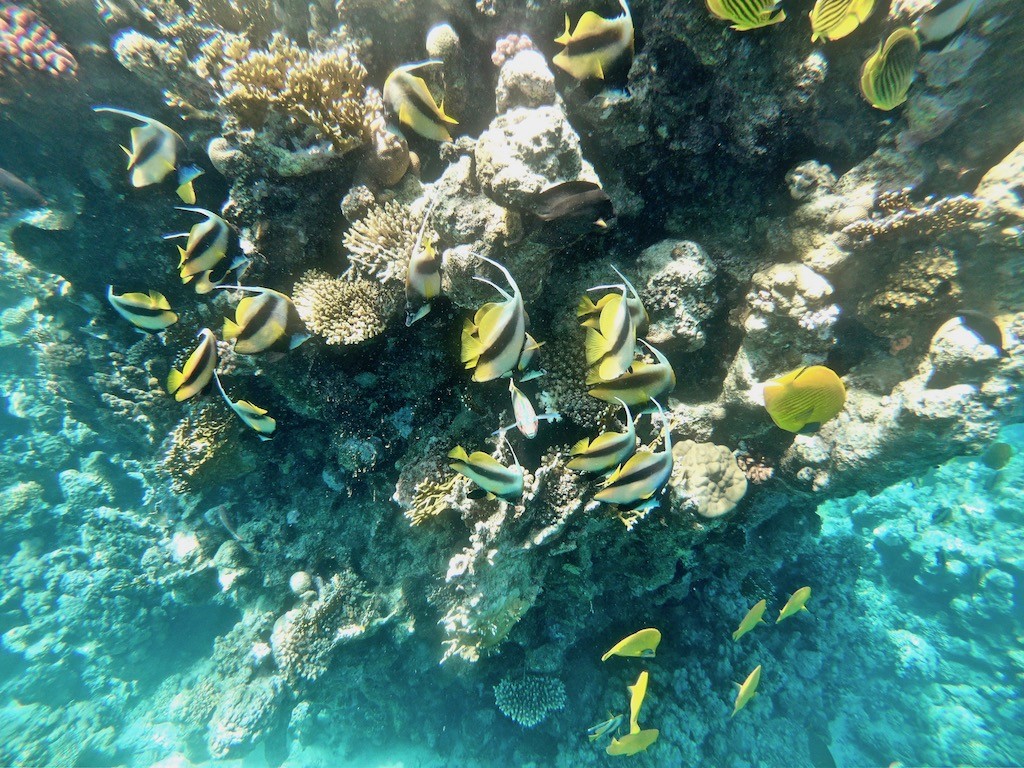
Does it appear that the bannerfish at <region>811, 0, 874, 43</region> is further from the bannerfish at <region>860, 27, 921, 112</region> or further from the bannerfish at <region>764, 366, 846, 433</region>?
the bannerfish at <region>764, 366, 846, 433</region>

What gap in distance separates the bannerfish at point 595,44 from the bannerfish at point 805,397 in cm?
224

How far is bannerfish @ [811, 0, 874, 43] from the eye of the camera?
8.30ft

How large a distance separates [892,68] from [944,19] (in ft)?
1.60

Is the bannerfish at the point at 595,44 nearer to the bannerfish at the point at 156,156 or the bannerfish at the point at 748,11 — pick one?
the bannerfish at the point at 748,11

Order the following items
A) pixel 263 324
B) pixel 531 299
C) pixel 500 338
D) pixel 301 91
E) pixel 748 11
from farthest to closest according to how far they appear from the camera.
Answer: pixel 531 299
pixel 301 91
pixel 263 324
pixel 748 11
pixel 500 338

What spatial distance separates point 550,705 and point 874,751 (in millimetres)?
7276

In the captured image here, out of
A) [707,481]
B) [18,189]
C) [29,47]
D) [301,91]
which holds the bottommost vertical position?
[707,481]

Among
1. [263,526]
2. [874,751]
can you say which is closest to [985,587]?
[874,751]

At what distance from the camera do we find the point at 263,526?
561 cm

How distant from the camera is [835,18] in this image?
261 centimetres

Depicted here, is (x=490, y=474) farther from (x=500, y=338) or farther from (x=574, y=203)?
(x=574, y=203)

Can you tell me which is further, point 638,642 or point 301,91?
point 638,642

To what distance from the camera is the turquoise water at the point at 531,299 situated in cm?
292

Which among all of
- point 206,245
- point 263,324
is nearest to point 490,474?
point 263,324
